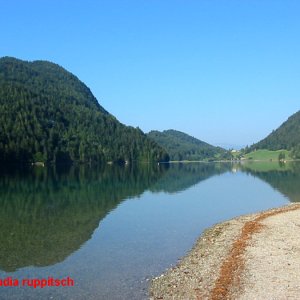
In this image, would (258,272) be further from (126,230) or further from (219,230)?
(126,230)

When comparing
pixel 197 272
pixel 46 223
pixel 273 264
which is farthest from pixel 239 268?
pixel 46 223

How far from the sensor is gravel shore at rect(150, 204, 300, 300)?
23469 mm

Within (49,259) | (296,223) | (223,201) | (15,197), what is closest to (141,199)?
(223,201)

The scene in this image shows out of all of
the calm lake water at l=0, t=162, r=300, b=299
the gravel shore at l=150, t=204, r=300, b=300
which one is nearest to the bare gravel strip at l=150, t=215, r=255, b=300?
the gravel shore at l=150, t=204, r=300, b=300

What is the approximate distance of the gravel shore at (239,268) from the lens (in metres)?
23.5

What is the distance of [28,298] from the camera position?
80.0ft

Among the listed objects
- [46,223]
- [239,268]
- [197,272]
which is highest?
[46,223]

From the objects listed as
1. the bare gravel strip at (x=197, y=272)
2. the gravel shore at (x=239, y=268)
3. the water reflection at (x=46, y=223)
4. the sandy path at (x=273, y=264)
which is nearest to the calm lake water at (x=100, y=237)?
the water reflection at (x=46, y=223)

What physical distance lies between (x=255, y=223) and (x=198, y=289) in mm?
23546

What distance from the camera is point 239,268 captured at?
2783 centimetres

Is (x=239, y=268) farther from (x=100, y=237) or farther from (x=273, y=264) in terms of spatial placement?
(x=100, y=237)

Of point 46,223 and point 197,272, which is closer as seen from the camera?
point 197,272

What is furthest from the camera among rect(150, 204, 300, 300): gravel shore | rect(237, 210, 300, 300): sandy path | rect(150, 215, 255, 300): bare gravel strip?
rect(150, 215, 255, 300): bare gravel strip

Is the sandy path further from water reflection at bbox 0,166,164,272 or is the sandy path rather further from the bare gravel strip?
water reflection at bbox 0,166,164,272
